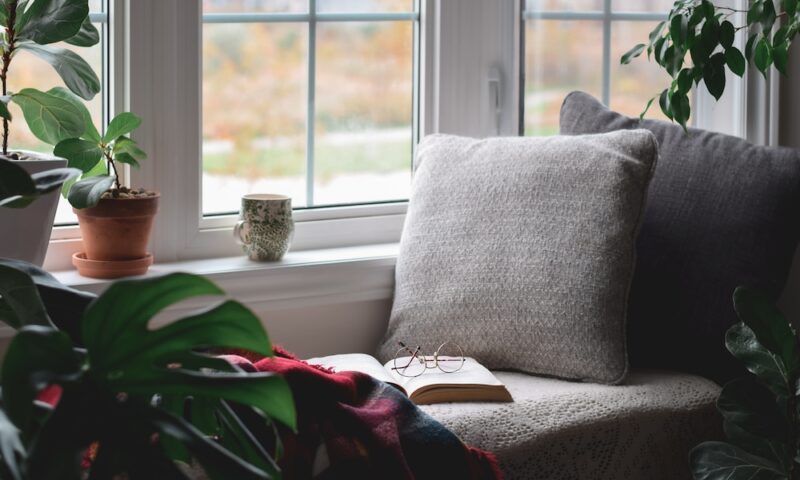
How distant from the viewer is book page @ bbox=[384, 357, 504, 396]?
1957 millimetres

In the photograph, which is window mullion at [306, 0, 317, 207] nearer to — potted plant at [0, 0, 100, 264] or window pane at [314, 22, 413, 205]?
window pane at [314, 22, 413, 205]

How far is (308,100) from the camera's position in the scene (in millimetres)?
2477

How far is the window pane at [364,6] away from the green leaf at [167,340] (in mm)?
1608

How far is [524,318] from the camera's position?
2.12m

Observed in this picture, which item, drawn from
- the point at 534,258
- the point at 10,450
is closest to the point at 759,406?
the point at 534,258

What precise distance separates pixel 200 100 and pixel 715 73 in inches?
42.5

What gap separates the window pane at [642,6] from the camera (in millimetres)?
2697

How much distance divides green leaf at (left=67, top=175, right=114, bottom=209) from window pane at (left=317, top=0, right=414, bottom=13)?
0.76 metres

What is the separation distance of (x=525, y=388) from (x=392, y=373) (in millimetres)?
264

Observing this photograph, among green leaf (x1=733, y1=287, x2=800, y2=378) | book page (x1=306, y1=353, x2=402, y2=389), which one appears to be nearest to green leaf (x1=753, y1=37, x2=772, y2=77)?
green leaf (x1=733, y1=287, x2=800, y2=378)

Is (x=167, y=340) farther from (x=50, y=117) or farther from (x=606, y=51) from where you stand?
(x=606, y=51)

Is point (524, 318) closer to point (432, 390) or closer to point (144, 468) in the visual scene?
point (432, 390)

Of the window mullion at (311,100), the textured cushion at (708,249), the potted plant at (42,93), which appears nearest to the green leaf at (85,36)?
the potted plant at (42,93)

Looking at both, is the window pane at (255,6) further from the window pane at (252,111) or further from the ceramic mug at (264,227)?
the ceramic mug at (264,227)
